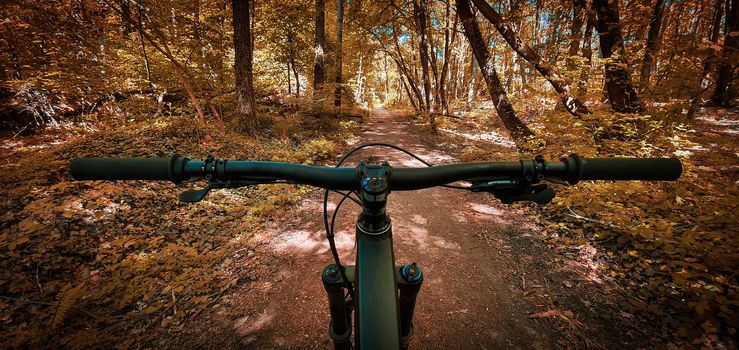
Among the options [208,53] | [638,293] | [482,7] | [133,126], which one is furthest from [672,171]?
[208,53]

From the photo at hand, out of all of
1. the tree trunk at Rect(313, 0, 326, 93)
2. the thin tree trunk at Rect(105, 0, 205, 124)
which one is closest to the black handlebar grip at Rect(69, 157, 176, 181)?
the thin tree trunk at Rect(105, 0, 205, 124)

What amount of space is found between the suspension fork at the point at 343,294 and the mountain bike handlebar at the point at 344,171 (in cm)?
42

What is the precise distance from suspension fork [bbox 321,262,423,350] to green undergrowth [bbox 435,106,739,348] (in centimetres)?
319

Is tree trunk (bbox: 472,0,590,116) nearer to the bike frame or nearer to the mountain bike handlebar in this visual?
the mountain bike handlebar

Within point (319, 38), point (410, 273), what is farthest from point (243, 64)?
point (410, 273)

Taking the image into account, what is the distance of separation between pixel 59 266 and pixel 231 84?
8.68 metres

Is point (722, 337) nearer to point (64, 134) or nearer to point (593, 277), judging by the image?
point (593, 277)

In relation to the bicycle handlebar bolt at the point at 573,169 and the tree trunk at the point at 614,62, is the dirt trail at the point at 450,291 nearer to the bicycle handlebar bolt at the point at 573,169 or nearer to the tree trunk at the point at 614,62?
the bicycle handlebar bolt at the point at 573,169

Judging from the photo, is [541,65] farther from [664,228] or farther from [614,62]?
[664,228]

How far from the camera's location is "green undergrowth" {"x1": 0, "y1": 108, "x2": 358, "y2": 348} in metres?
2.95

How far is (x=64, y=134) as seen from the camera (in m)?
7.77

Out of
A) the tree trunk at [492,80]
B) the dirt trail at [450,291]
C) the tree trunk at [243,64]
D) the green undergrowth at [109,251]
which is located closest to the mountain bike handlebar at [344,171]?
the dirt trail at [450,291]

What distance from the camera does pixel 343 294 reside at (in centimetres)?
146

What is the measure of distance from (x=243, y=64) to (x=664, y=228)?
34.4ft
